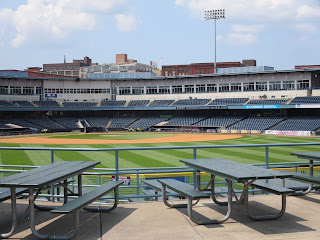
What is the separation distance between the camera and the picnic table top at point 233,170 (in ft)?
23.6

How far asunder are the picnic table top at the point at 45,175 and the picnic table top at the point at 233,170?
2.60m

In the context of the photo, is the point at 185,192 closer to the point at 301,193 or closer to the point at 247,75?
the point at 301,193

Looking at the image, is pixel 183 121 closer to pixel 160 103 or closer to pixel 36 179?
pixel 160 103

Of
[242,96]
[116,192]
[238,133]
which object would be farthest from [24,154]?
[242,96]

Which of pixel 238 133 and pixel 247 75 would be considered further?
pixel 247 75

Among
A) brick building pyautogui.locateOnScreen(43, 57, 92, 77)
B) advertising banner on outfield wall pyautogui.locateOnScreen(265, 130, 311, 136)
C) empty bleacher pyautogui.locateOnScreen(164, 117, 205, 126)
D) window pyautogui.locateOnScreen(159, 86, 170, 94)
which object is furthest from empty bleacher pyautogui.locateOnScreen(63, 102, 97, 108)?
brick building pyautogui.locateOnScreen(43, 57, 92, 77)

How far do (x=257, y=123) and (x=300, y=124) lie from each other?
819 centimetres

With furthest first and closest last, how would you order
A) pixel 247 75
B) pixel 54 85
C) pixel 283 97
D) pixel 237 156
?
pixel 54 85, pixel 247 75, pixel 283 97, pixel 237 156

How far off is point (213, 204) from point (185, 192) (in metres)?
1.73

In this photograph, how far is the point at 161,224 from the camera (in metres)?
7.69

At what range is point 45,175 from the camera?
7410mm

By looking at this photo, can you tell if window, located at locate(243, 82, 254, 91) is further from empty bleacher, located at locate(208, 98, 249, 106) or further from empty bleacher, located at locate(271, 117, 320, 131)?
empty bleacher, located at locate(271, 117, 320, 131)

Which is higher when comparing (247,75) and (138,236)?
(247,75)

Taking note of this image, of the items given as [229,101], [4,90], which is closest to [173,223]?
[229,101]
